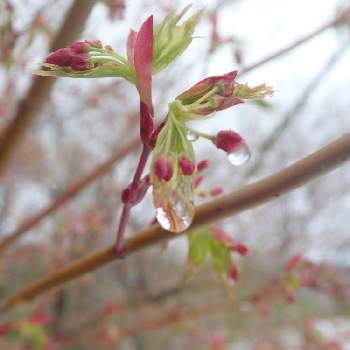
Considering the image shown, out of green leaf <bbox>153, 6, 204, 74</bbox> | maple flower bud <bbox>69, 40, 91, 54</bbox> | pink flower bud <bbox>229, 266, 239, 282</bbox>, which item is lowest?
pink flower bud <bbox>229, 266, 239, 282</bbox>

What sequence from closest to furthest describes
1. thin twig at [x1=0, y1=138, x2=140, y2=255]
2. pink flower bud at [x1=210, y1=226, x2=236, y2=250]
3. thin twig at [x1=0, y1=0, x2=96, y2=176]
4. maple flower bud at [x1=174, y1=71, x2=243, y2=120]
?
maple flower bud at [x1=174, y1=71, x2=243, y2=120] → pink flower bud at [x1=210, y1=226, x2=236, y2=250] → thin twig at [x1=0, y1=0, x2=96, y2=176] → thin twig at [x1=0, y1=138, x2=140, y2=255]

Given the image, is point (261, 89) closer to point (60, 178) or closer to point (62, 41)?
point (62, 41)

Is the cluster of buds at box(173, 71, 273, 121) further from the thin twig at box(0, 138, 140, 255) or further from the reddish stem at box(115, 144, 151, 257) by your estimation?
the thin twig at box(0, 138, 140, 255)

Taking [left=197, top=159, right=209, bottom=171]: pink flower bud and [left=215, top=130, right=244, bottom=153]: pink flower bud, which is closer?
[left=215, top=130, right=244, bottom=153]: pink flower bud

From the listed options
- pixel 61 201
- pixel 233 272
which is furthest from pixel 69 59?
pixel 61 201

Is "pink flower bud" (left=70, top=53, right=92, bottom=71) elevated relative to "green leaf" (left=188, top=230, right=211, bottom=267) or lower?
elevated

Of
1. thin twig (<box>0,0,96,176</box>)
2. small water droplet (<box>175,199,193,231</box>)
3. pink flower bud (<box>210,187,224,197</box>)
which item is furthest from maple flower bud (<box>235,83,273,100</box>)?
thin twig (<box>0,0,96,176</box>)

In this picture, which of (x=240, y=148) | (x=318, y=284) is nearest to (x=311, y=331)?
(x=318, y=284)
